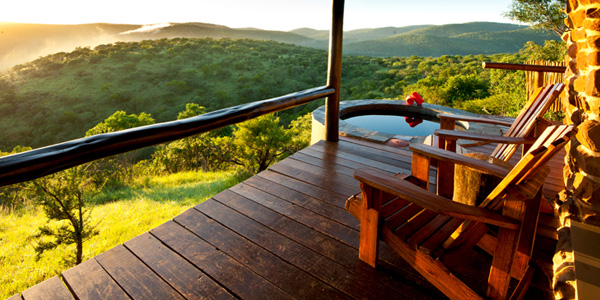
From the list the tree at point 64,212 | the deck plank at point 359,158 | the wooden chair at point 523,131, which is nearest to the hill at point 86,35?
the tree at point 64,212

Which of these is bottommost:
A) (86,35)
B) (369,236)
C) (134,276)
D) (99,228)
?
(99,228)

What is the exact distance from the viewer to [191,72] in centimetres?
3016

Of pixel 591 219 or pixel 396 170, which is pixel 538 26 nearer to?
pixel 396 170

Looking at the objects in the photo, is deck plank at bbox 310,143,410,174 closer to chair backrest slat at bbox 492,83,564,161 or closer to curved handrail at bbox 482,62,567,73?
chair backrest slat at bbox 492,83,564,161

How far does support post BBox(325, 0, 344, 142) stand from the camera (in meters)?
3.29

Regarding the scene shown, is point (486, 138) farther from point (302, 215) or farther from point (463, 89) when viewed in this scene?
point (463, 89)

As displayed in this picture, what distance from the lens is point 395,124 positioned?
591 centimetres

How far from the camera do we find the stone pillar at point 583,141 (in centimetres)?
140

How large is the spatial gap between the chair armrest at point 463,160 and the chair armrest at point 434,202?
0.81 ft

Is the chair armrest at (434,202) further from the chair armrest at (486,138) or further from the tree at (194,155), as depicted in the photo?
the tree at (194,155)

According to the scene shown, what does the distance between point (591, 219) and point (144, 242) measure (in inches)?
98.5

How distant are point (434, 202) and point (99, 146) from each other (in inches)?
66.7

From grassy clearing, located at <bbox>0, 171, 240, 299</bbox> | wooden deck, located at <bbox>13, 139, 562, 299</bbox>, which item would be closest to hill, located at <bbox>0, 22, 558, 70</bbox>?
Result: grassy clearing, located at <bbox>0, 171, 240, 299</bbox>

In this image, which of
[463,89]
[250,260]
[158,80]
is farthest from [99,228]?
[158,80]
